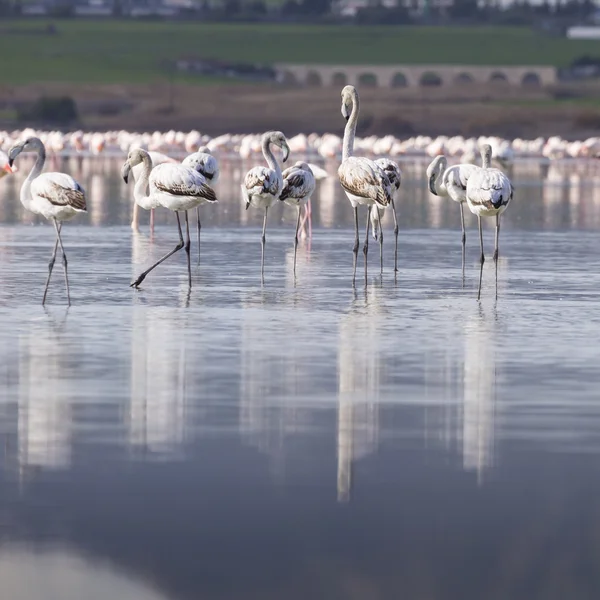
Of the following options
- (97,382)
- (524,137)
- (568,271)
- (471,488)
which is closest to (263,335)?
(97,382)

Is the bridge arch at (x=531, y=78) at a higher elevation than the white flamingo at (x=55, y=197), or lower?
higher

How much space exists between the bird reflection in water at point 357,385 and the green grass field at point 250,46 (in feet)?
415

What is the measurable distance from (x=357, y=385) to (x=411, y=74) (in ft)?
469

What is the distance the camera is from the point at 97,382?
37.3 ft

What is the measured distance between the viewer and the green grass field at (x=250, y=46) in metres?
148

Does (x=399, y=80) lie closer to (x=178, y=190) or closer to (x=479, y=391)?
(x=178, y=190)

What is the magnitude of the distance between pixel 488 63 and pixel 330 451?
147 meters

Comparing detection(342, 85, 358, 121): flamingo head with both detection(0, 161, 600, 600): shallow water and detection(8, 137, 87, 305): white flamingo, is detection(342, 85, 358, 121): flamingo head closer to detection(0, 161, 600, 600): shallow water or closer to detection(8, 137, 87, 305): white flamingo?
detection(0, 161, 600, 600): shallow water

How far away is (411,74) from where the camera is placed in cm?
15288

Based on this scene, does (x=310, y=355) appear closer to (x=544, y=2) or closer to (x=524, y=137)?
(x=524, y=137)

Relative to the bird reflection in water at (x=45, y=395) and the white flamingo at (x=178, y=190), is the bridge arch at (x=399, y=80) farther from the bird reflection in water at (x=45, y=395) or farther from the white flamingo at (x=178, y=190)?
the bird reflection in water at (x=45, y=395)

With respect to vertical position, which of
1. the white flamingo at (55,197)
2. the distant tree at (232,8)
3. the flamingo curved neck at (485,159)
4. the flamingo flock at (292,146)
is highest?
the distant tree at (232,8)

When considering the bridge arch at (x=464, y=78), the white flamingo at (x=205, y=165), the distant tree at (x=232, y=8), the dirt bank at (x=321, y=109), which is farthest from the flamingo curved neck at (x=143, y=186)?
the distant tree at (x=232, y=8)

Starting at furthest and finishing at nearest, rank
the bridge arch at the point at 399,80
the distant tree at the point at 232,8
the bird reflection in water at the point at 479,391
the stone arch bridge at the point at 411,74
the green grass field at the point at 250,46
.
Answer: the distant tree at the point at 232,8 → the bridge arch at the point at 399,80 → the stone arch bridge at the point at 411,74 → the green grass field at the point at 250,46 → the bird reflection in water at the point at 479,391
